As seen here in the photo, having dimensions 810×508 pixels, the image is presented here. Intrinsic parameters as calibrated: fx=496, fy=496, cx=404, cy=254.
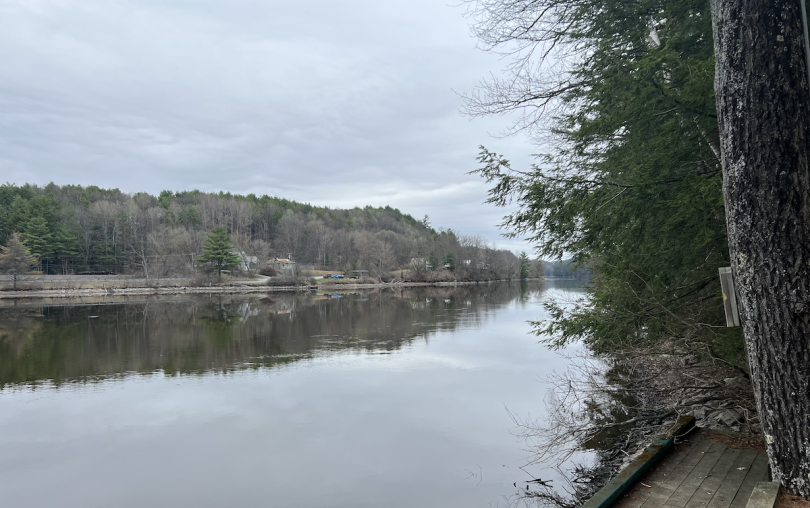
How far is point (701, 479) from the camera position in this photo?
14.3 feet

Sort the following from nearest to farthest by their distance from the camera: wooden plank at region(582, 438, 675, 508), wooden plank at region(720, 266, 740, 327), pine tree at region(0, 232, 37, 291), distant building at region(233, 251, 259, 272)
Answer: wooden plank at region(720, 266, 740, 327) → wooden plank at region(582, 438, 675, 508) → pine tree at region(0, 232, 37, 291) → distant building at region(233, 251, 259, 272)

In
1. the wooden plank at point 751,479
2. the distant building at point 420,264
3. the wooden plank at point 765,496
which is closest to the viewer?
the wooden plank at point 765,496

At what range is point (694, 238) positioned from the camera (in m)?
4.72

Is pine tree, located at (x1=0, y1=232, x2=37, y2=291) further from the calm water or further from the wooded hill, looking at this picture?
the calm water

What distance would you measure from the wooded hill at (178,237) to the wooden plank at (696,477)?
224 ft

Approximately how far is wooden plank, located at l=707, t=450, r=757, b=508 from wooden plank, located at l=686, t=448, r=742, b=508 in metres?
0.03

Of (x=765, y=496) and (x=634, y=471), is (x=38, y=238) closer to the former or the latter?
(x=634, y=471)

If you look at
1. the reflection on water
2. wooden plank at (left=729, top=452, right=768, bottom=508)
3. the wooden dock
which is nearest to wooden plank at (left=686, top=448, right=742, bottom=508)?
the wooden dock

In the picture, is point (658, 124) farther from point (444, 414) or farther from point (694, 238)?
point (444, 414)

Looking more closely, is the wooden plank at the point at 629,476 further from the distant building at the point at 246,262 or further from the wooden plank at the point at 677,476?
the distant building at the point at 246,262

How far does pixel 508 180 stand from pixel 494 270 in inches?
3383

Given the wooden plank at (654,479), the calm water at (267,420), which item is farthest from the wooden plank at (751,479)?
the calm water at (267,420)

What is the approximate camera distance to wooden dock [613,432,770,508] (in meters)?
3.97

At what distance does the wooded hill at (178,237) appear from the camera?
6794cm
